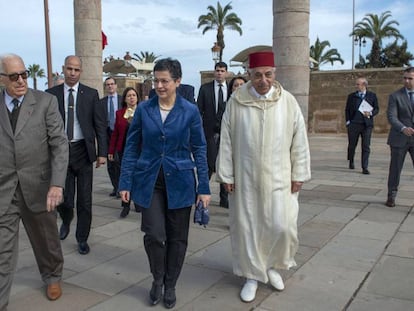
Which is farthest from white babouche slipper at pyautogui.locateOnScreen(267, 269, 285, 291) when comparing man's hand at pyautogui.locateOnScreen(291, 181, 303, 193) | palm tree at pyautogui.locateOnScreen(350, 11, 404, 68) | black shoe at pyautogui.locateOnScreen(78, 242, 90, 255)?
palm tree at pyautogui.locateOnScreen(350, 11, 404, 68)

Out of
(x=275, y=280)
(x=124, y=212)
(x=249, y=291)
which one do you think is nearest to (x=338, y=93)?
(x=124, y=212)

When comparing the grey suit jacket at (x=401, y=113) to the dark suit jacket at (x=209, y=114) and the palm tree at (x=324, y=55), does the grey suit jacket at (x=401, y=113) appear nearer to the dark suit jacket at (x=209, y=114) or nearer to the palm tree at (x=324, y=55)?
the dark suit jacket at (x=209, y=114)

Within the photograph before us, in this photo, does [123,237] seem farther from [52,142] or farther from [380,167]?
[380,167]

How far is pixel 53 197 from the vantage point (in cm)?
322

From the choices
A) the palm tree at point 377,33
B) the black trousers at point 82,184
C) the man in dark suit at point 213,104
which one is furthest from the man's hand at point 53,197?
the palm tree at point 377,33

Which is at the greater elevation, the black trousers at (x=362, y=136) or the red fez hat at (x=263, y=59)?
the red fez hat at (x=263, y=59)

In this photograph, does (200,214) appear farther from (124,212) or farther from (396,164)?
(396,164)

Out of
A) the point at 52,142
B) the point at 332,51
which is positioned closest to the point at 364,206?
the point at 52,142

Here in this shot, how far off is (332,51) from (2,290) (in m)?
45.8

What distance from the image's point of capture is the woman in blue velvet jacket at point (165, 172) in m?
3.26

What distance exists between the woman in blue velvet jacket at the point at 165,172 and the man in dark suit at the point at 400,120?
3839mm

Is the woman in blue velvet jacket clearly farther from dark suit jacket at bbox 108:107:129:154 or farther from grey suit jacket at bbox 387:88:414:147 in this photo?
grey suit jacket at bbox 387:88:414:147

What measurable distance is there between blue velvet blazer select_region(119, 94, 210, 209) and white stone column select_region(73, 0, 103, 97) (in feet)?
30.6

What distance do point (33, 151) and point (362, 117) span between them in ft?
26.1
